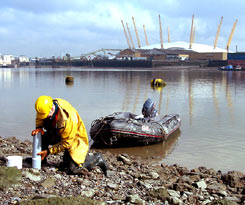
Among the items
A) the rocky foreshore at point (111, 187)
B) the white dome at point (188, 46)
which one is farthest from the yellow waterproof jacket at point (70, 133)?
the white dome at point (188, 46)

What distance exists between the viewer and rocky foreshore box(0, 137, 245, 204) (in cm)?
498

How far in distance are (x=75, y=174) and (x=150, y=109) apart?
6978 millimetres

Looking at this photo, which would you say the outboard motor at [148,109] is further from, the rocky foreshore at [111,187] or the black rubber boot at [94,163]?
the black rubber boot at [94,163]

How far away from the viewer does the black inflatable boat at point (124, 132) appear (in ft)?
36.3

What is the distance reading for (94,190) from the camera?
214 inches

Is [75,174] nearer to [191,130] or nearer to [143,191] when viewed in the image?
[143,191]

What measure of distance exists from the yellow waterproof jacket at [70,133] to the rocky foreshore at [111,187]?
1.27ft

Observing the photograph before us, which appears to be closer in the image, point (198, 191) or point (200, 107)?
point (198, 191)

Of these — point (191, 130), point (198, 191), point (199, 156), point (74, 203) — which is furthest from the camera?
point (191, 130)

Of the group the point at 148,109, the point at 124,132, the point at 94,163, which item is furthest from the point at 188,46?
the point at 94,163

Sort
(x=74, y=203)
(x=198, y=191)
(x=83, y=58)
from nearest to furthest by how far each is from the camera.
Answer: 1. (x=74, y=203)
2. (x=198, y=191)
3. (x=83, y=58)

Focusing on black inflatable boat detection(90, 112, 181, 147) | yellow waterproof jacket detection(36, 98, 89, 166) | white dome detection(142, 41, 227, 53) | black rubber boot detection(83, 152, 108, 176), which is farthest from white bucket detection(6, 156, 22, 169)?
white dome detection(142, 41, 227, 53)

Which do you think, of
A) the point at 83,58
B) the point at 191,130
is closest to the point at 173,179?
the point at 191,130

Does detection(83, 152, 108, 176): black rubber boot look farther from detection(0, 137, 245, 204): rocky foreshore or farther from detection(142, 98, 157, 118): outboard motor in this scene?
detection(142, 98, 157, 118): outboard motor
